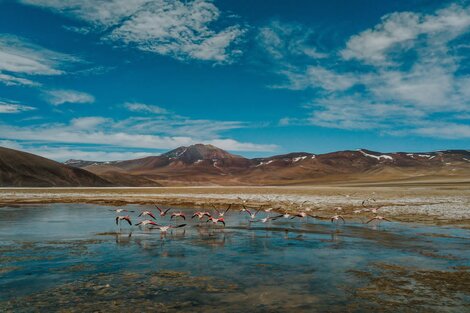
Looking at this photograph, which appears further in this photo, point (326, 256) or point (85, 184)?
point (85, 184)

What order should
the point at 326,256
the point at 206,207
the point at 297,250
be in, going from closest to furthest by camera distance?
the point at 326,256 → the point at 297,250 → the point at 206,207

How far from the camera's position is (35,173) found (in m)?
155

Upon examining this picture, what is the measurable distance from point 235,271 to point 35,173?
530 feet

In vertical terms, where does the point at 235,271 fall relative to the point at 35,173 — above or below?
below

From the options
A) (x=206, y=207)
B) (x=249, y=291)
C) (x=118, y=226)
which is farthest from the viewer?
(x=206, y=207)

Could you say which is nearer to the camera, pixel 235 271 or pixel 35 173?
pixel 235 271

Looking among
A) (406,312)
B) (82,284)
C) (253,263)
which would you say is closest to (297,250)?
(253,263)

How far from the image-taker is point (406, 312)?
10023 millimetres

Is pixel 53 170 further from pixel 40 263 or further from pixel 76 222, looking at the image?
pixel 40 263

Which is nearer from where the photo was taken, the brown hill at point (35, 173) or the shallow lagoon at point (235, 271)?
the shallow lagoon at point (235, 271)

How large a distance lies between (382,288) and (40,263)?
12539 mm

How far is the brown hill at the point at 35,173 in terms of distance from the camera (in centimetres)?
14375

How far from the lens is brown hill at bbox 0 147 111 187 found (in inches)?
5659

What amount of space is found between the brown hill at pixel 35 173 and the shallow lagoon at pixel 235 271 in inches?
5350
